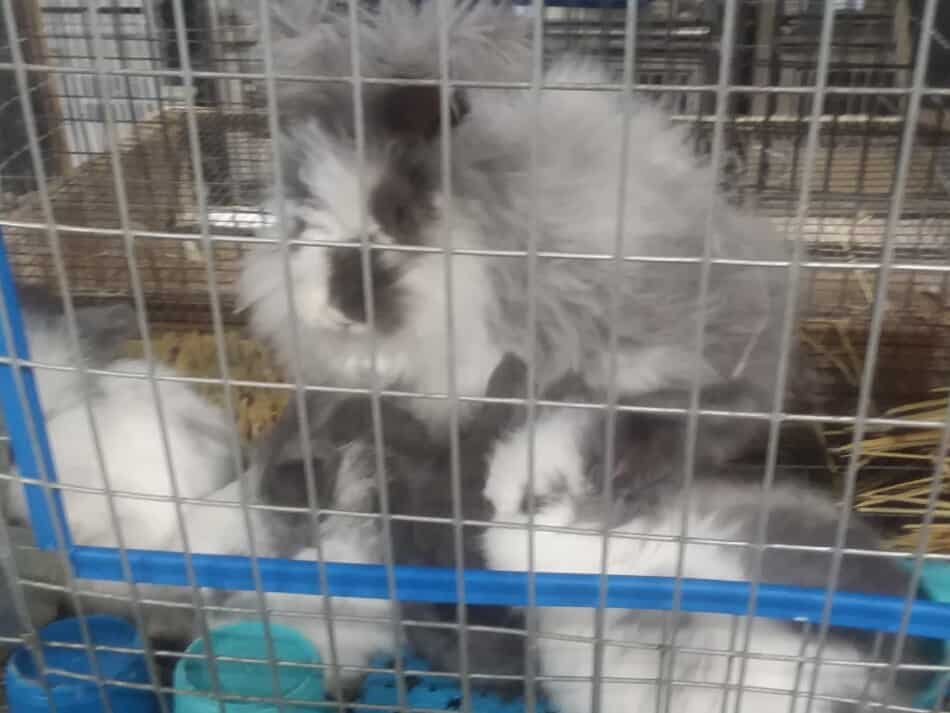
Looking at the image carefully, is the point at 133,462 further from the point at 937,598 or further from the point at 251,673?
the point at 937,598

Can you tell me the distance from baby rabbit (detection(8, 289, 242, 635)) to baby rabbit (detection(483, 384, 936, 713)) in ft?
1.21

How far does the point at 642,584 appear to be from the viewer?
917 millimetres

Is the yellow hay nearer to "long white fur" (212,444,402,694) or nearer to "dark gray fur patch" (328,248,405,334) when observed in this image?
"long white fur" (212,444,402,694)

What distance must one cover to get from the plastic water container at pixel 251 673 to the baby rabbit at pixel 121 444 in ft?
0.41

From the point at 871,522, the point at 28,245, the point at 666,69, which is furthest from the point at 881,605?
the point at 28,245

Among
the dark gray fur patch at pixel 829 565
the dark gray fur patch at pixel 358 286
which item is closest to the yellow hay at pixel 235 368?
the dark gray fur patch at pixel 358 286

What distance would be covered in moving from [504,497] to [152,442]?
448 millimetres

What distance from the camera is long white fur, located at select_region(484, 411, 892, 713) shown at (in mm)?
959

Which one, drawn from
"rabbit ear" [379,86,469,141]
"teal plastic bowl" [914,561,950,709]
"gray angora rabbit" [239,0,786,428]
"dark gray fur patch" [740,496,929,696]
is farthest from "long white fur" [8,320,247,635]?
"teal plastic bowl" [914,561,950,709]

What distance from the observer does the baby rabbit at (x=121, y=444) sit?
1.18 meters

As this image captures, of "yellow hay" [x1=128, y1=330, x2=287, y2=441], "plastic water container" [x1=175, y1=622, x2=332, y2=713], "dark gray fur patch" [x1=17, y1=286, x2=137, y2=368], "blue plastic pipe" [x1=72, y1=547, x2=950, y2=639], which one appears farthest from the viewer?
"yellow hay" [x1=128, y1=330, x2=287, y2=441]

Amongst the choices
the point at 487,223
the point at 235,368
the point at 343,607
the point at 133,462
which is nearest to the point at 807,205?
the point at 487,223

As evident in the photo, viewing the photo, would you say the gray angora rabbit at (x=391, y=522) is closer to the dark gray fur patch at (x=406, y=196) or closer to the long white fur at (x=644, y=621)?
the long white fur at (x=644, y=621)

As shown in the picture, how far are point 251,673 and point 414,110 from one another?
575 millimetres
